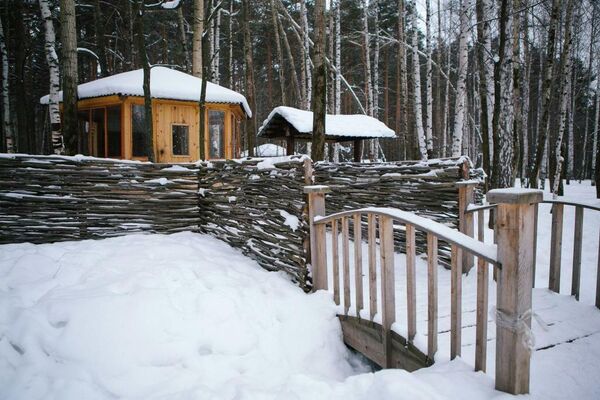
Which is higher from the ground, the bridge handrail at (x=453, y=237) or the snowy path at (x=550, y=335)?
the bridge handrail at (x=453, y=237)

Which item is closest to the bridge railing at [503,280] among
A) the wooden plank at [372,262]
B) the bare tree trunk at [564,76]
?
the wooden plank at [372,262]

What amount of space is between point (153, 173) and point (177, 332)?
3.25m

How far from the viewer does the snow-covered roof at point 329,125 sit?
12.0 meters

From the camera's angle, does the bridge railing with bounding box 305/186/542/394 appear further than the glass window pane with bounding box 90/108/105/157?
No

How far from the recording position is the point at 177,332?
9.86ft

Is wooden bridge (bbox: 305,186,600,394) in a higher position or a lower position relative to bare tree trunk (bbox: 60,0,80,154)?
lower

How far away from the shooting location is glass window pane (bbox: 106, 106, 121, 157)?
1157 centimetres

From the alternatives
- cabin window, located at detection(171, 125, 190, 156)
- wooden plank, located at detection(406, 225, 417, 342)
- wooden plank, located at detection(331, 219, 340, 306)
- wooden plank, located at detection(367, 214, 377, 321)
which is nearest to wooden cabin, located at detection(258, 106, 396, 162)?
cabin window, located at detection(171, 125, 190, 156)

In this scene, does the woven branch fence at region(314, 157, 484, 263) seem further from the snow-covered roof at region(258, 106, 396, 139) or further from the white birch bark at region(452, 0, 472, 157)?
the snow-covered roof at region(258, 106, 396, 139)

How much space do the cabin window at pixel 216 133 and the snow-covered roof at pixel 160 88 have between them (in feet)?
2.82

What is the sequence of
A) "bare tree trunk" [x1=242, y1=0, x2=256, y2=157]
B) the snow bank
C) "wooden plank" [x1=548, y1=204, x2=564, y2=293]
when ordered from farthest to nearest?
1. "bare tree trunk" [x1=242, y1=0, x2=256, y2=157]
2. "wooden plank" [x1=548, y1=204, x2=564, y2=293]
3. the snow bank

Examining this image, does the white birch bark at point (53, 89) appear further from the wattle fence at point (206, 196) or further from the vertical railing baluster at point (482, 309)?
the vertical railing baluster at point (482, 309)

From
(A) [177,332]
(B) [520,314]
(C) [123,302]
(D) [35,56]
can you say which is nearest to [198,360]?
(A) [177,332]

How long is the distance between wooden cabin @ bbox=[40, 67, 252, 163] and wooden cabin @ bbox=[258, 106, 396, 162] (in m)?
1.52
